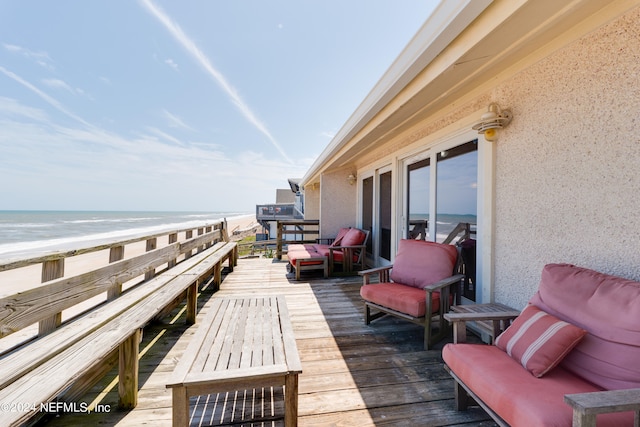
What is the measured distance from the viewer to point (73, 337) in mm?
1490

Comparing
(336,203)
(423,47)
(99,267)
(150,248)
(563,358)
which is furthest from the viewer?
(336,203)

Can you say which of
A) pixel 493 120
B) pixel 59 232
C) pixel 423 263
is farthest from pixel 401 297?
pixel 59 232

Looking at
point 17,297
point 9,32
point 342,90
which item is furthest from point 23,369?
point 9,32

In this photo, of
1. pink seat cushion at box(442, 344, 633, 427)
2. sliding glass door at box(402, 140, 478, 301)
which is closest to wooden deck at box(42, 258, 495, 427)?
pink seat cushion at box(442, 344, 633, 427)

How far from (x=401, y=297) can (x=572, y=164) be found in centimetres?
163

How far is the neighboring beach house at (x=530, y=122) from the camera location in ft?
4.83

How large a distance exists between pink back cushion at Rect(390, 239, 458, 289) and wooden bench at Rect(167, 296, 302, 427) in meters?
1.55

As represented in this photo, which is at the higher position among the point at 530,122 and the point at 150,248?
the point at 530,122

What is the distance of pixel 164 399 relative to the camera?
1.69 meters

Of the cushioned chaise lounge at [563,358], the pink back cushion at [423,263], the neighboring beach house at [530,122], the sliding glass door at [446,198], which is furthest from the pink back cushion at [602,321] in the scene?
the sliding glass door at [446,198]

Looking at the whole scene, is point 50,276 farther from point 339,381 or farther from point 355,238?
point 355,238

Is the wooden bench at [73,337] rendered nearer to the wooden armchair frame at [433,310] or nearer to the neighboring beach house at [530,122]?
the wooden armchair frame at [433,310]

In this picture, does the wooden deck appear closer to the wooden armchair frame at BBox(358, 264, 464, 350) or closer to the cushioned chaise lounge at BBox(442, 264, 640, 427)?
the wooden armchair frame at BBox(358, 264, 464, 350)

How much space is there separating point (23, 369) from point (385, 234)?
15.5 feet
